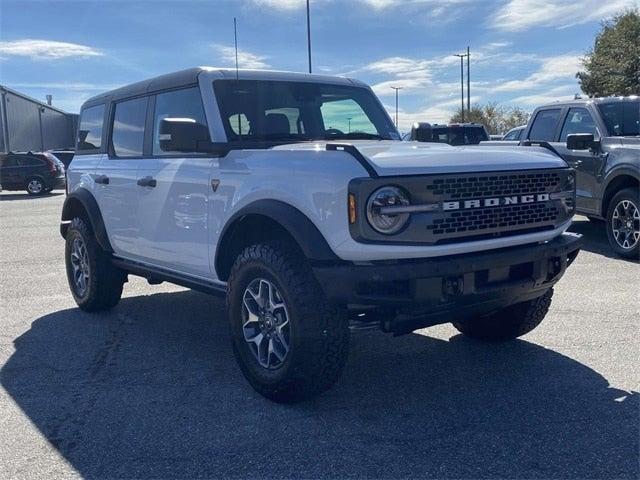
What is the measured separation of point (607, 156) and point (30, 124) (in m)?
45.3

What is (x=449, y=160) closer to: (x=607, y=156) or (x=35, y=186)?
(x=607, y=156)

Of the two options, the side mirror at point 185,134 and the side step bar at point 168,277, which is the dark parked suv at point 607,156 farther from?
the side mirror at point 185,134

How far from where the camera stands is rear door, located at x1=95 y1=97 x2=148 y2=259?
543cm

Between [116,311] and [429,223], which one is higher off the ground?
[429,223]

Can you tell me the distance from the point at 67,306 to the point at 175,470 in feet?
12.9

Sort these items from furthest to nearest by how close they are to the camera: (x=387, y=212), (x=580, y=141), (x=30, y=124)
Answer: (x=30, y=124)
(x=580, y=141)
(x=387, y=212)

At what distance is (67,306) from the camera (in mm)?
6652

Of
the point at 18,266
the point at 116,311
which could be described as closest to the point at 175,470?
the point at 116,311

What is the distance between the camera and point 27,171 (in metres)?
24.3

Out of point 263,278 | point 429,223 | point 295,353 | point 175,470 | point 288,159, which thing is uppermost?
point 288,159

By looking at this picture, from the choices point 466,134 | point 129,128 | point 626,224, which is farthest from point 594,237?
point 129,128

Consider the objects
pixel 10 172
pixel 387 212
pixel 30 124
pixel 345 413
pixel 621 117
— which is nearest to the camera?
pixel 387 212

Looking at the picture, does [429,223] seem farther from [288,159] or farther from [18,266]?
[18,266]

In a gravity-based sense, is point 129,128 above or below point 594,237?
above
